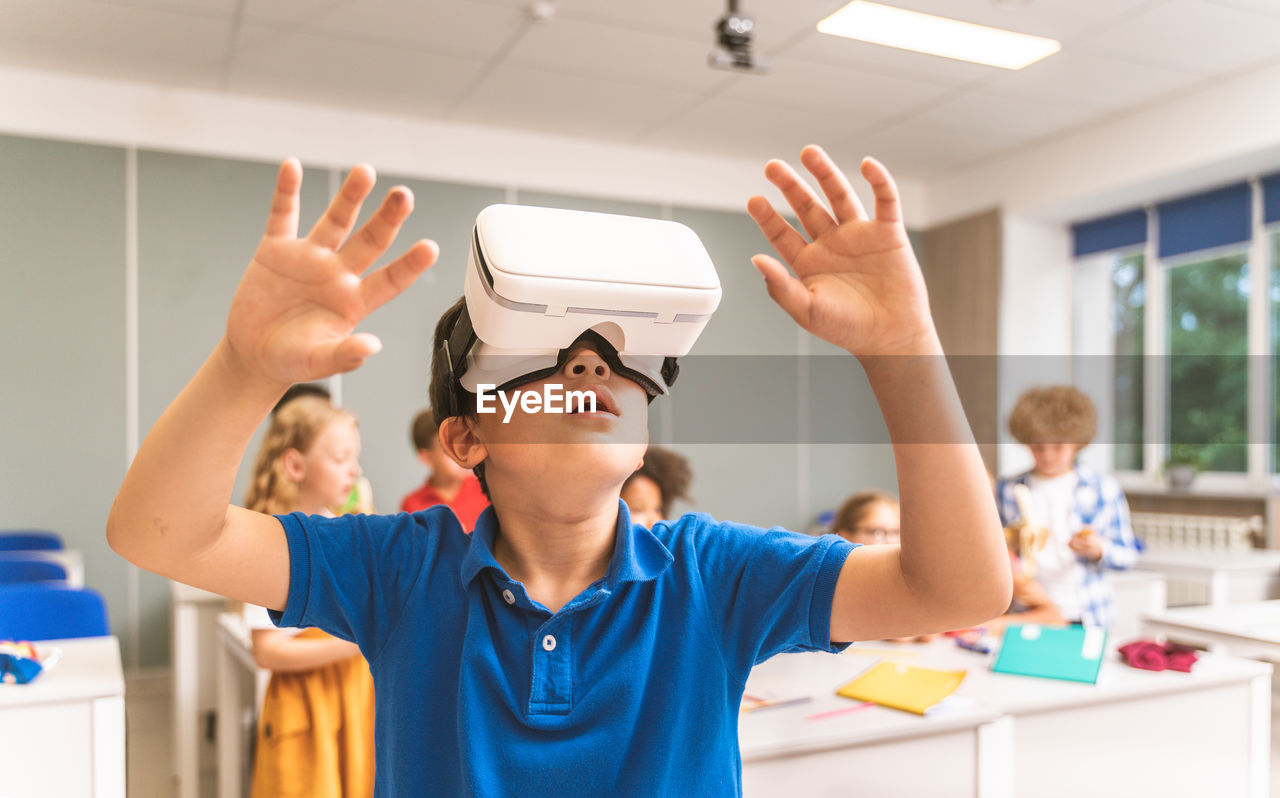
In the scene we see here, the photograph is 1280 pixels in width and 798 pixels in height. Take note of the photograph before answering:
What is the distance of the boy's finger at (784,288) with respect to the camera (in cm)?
64

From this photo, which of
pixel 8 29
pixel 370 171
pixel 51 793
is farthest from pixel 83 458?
pixel 370 171

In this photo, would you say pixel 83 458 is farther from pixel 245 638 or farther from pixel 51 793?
pixel 51 793

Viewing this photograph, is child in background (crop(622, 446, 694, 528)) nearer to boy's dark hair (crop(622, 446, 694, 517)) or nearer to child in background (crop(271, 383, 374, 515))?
boy's dark hair (crop(622, 446, 694, 517))

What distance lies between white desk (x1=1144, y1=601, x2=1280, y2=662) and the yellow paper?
83 centimetres

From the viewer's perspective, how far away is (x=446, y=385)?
82cm

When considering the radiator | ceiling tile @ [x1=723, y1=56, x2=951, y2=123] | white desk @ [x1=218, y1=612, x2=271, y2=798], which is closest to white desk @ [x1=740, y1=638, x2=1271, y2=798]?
white desk @ [x1=218, y1=612, x2=271, y2=798]

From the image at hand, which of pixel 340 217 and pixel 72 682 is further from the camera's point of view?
pixel 72 682

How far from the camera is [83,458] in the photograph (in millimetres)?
4066

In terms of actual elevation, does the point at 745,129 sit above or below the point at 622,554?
above

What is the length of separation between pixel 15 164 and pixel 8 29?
56cm

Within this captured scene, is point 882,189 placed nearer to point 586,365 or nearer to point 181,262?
point 586,365

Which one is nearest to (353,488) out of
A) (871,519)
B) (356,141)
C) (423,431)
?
(423,431)

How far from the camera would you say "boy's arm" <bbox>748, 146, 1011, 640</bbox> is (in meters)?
0.66

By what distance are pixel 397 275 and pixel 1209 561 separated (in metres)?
4.17
